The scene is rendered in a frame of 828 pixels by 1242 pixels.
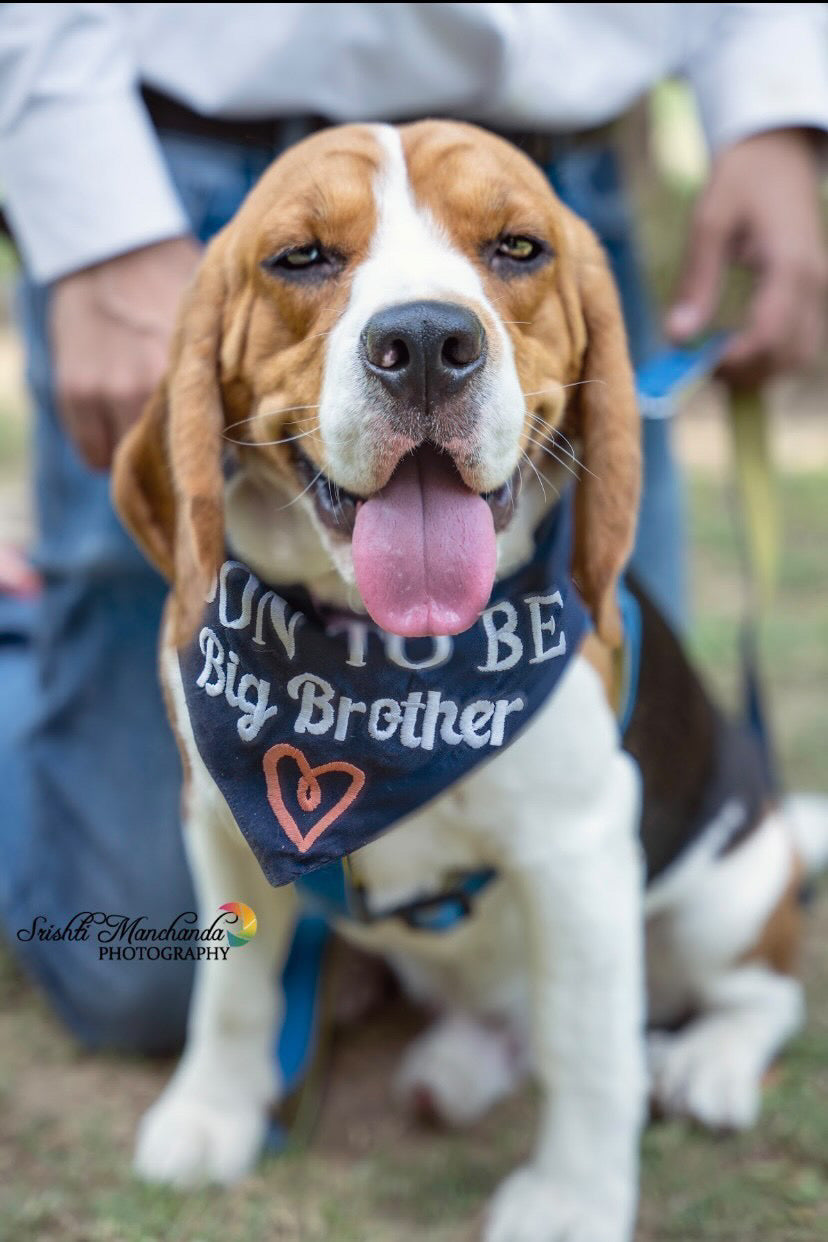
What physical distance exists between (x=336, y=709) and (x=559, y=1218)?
1110 mm

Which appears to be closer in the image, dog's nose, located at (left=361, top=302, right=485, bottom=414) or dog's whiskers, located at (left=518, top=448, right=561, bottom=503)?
dog's nose, located at (left=361, top=302, right=485, bottom=414)

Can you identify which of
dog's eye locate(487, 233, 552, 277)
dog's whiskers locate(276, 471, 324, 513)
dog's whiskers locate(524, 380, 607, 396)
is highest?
dog's eye locate(487, 233, 552, 277)

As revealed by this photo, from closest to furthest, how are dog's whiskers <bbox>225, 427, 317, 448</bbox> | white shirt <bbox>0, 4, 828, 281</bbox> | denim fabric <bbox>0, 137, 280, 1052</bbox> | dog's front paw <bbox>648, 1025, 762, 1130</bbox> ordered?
1. dog's whiskers <bbox>225, 427, 317, 448</bbox>
2. white shirt <bbox>0, 4, 828, 281</bbox>
3. dog's front paw <bbox>648, 1025, 762, 1130</bbox>
4. denim fabric <bbox>0, 137, 280, 1052</bbox>

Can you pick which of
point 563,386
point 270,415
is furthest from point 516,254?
point 270,415

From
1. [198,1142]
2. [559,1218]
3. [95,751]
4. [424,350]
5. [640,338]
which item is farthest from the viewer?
[640,338]

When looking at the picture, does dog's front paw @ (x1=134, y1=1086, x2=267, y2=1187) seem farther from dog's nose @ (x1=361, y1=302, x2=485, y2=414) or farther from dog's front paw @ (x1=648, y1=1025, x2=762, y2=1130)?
dog's nose @ (x1=361, y1=302, x2=485, y2=414)

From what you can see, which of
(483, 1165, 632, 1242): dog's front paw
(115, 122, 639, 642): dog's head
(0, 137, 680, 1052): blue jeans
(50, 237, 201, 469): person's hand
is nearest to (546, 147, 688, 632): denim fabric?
(0, 137, 680, 1052): blue jeans

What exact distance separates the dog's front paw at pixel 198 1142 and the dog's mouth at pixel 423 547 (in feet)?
4.34

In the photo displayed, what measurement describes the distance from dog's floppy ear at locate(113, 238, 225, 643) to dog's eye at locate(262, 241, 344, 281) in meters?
0.11

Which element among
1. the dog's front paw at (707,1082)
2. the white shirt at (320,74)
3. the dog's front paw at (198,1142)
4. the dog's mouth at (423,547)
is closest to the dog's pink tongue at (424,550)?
the dog's mouth at (423,547)

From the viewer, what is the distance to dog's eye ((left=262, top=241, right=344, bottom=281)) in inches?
77.4

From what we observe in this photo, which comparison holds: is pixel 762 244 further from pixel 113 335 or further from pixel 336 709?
pixel 336 709

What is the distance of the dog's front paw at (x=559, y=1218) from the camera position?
7.67 ft

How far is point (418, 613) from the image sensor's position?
69.9 inches
